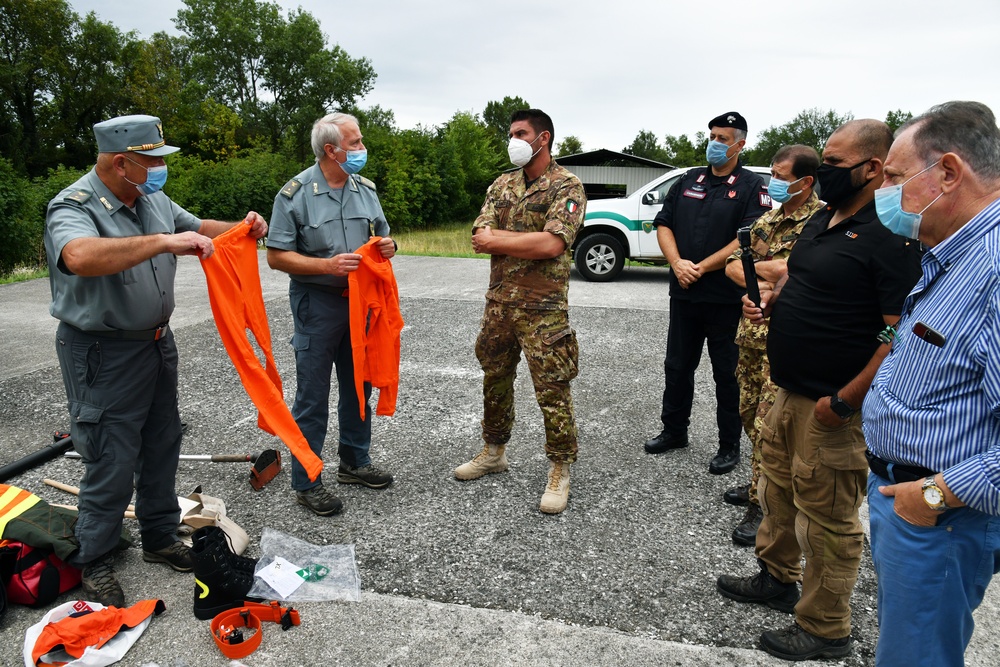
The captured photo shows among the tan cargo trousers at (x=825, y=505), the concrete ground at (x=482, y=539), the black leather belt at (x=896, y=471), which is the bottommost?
the concrete ground at (x=482, y=539)

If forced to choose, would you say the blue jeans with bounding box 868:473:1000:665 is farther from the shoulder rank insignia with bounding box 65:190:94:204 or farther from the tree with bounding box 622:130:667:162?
the tree with bounding box 622:130:667:162

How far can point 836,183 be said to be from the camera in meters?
2.37

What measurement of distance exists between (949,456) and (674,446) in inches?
110

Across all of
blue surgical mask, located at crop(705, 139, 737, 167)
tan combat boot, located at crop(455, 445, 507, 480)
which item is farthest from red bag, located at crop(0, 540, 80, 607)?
blue surgical mask, located at crop(705, 139, 737, 167)

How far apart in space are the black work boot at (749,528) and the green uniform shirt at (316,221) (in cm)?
247

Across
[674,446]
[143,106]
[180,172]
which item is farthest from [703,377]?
[143,106]

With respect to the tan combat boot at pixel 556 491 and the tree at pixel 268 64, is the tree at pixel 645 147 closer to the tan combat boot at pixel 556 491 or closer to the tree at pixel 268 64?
the tree at pixel 268 64

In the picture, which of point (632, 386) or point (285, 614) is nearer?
point (285, 614)

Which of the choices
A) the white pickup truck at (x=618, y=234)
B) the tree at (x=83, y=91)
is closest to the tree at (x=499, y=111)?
the tree at (x=83, y=91)

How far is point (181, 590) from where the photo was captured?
9.41ft

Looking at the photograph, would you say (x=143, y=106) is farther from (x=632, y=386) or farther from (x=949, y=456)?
(x=949, y=456)

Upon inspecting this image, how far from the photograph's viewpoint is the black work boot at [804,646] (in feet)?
7.96

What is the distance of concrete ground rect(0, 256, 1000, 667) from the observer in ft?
8.26

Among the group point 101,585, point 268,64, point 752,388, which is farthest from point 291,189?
point 268,64
